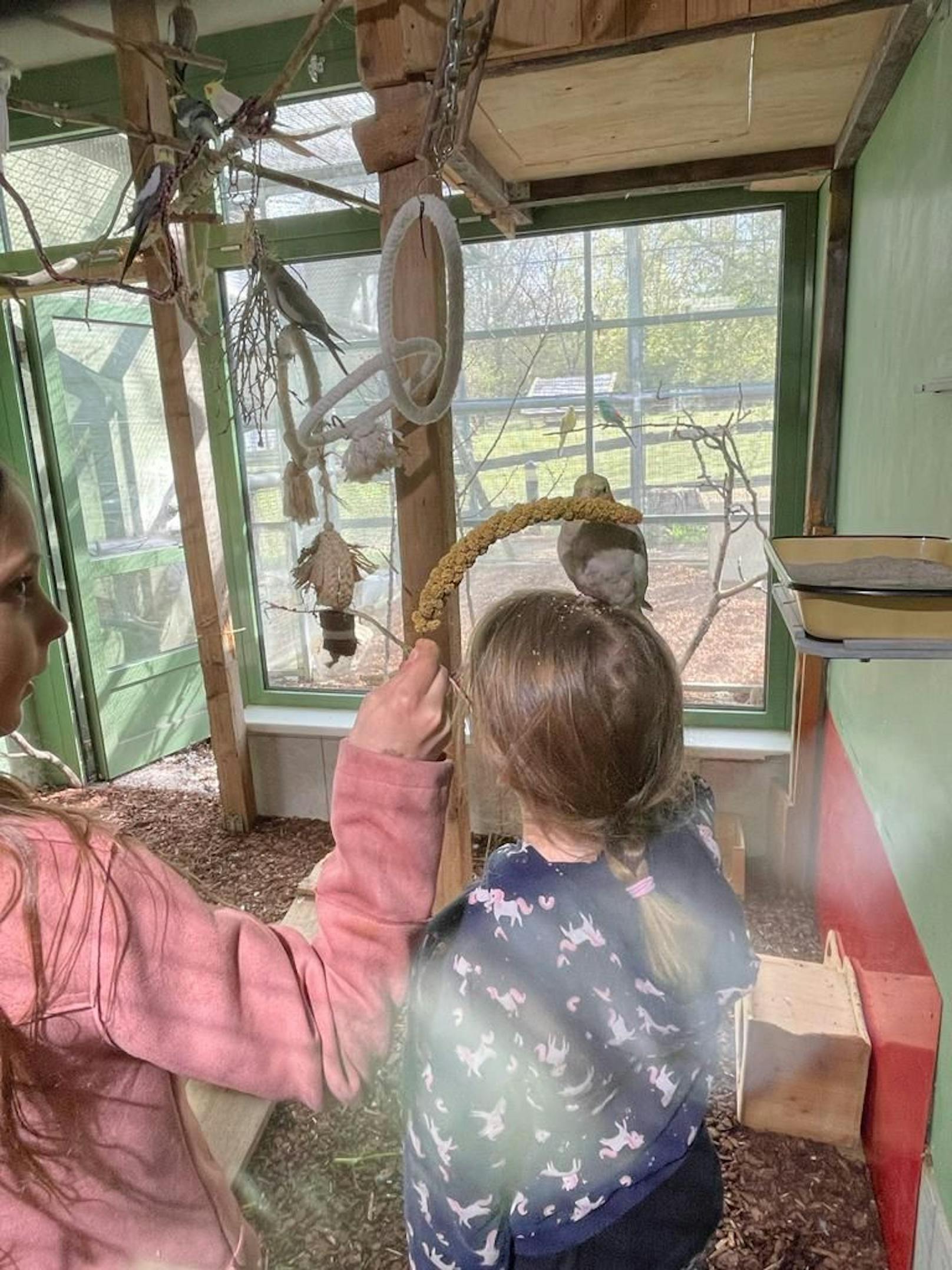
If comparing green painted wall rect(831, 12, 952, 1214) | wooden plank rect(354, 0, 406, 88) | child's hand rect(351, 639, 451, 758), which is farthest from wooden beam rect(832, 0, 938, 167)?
child's hand rect(351, 639, 451, 758)

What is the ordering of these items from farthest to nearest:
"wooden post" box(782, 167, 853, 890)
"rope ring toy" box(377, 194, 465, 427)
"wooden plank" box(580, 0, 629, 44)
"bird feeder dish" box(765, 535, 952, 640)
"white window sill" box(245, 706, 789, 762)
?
"white window sill" box(245, 706, 789, 762)
"wooden post" box(782, 167, 853, 890)
"wooden plank" box(580, 0, 629, 44)
"rope ring toy" box(377, 194, 465, 427)
"bird feeder dish" box(765, 535, 952, 640)

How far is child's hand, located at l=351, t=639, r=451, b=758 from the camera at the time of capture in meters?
0.62

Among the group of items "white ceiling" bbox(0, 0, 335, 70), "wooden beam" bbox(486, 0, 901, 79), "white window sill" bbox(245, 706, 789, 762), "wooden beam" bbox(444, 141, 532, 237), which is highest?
"white ceiling" bbox(0, 0, 335, 70)

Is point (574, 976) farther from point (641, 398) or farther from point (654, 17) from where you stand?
point (641, 398)

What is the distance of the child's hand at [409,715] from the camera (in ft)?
2.05

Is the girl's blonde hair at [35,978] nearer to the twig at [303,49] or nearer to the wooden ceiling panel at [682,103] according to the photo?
the twig at [303,49]

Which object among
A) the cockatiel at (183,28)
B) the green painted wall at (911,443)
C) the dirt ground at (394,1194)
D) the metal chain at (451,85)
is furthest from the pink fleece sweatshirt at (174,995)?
the cockatiel at (183,28)

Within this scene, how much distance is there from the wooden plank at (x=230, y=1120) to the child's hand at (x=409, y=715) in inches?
40.4

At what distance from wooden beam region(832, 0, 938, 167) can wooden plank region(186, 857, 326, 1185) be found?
64.7 inches

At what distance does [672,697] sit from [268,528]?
8.01 ft

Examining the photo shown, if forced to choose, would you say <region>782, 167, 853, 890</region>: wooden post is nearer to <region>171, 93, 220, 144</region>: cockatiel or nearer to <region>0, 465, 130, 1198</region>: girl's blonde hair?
<region>171, 93, 220, 144</region>: cockatiel

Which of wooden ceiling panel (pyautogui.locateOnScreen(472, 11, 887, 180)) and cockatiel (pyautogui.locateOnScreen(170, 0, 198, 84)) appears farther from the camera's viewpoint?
cockatiel (pyautogui.locateOnScreen(170, 0, 198, 84))

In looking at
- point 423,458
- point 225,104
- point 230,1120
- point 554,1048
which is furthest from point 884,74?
point 230,1120

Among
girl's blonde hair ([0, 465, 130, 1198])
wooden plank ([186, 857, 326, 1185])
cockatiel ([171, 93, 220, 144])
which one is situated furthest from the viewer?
wooden plank ([186, 857, 326, 1185])
